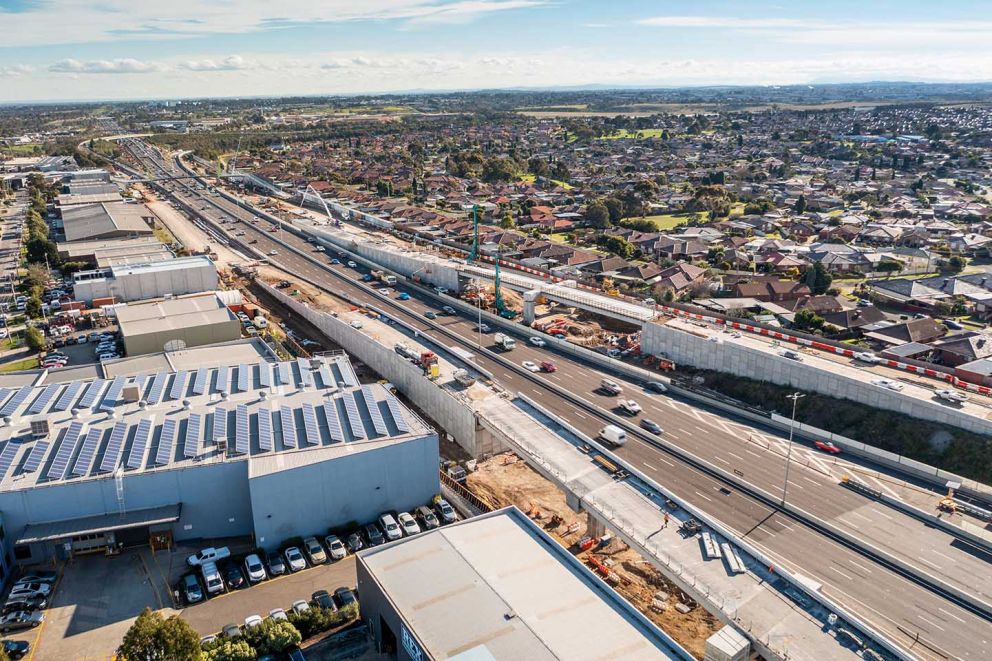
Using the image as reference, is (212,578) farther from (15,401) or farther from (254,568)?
(15,401)

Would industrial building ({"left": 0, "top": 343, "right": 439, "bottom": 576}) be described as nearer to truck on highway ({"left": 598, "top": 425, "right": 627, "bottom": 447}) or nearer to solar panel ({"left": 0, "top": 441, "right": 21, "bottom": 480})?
solar panel ({"left": 0, "top": 441, "right": 21, "bottom": 480})

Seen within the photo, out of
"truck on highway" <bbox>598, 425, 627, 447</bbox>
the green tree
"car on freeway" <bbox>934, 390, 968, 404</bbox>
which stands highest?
the green tree

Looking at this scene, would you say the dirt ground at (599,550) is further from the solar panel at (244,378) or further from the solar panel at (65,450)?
the solar panel at (65,450)

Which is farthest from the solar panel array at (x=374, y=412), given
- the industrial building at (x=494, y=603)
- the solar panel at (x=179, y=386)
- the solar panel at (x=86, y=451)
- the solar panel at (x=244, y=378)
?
the solar panel at (x=86, y=451)

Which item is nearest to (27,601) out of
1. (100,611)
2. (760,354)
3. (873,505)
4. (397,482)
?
(100,611)

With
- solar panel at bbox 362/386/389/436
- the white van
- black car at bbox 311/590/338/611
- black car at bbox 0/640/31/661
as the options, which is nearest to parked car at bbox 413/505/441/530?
solar panel at bbox 362/386/389/436

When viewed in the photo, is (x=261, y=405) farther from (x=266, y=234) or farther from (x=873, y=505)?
(x=266, y=234)
